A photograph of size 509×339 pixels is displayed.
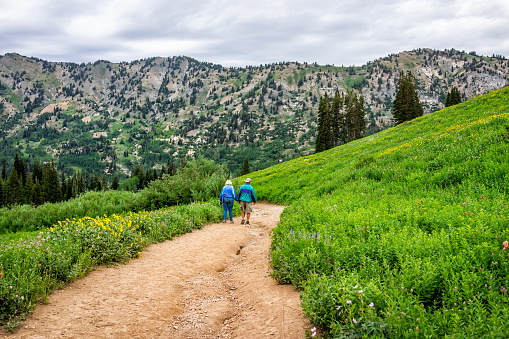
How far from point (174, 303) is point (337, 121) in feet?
248

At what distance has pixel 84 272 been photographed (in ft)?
23.4

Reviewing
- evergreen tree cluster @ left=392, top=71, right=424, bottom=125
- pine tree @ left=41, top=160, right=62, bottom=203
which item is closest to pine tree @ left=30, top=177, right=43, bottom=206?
pine tree @ left=41, top=160, right=62, bottom=203

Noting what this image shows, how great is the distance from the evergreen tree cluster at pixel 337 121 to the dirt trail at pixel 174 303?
230 ft

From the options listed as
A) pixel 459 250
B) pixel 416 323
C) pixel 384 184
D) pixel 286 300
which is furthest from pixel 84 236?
pixel 384 184

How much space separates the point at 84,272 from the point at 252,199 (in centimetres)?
995

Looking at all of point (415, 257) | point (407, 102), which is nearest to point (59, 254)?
point (415, 257)

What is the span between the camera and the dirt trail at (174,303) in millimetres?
4938

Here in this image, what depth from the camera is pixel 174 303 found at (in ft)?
21.0

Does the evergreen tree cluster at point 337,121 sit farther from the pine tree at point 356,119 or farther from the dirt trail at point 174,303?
the dirt trail at point 174,303

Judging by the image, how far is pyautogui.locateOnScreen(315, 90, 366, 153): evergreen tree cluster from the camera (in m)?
74.6

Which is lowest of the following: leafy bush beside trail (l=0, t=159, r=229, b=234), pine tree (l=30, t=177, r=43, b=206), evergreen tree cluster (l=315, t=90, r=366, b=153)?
pine tree (l=30, t=177, r=43, b=206)

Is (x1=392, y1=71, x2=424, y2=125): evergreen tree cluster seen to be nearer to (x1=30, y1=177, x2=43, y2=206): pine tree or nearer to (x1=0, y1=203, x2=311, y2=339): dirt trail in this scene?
(x1=0, y1=203, x2=311, y2=339): dirt trail

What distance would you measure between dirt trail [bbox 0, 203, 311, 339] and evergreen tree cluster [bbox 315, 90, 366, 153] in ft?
230

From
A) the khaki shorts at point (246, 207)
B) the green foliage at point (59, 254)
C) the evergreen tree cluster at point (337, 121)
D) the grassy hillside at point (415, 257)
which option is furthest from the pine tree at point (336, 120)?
the green foliage at point (59, 254)
